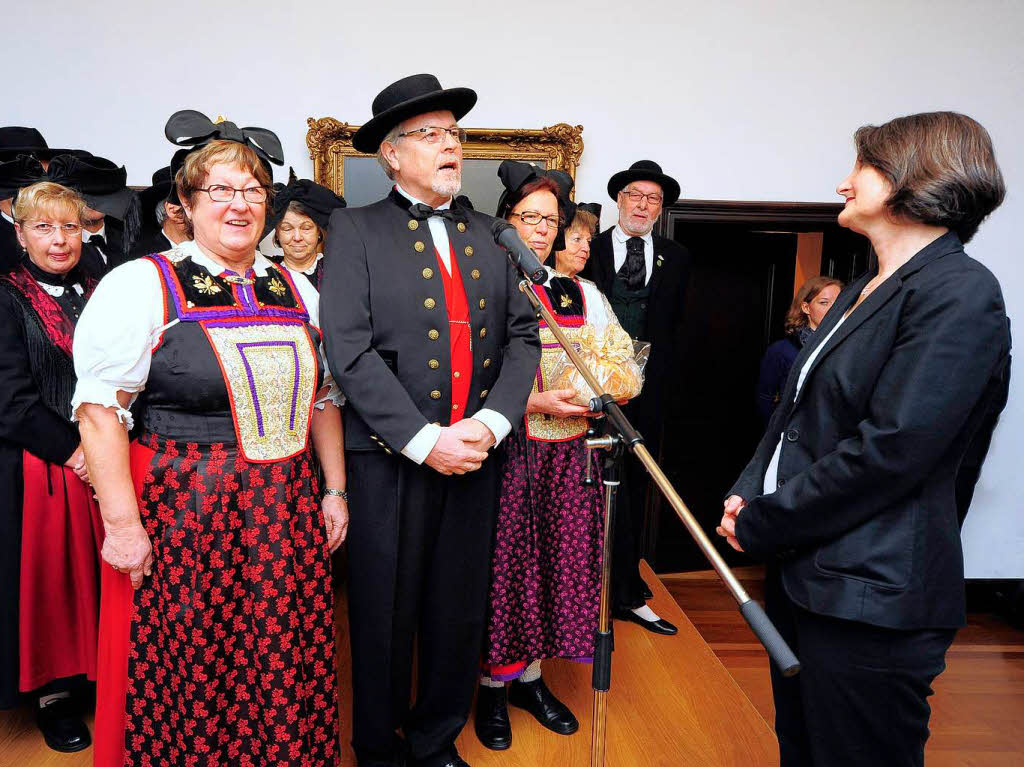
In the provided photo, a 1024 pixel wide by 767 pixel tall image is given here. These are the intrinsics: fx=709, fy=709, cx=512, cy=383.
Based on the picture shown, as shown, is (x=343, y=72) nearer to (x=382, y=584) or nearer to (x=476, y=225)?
(x=476, y=225)

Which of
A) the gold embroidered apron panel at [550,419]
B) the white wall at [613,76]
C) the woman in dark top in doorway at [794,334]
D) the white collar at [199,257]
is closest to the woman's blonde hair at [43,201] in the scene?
the white collar at [199,257]

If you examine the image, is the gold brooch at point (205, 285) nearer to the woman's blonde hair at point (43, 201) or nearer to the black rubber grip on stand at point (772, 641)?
the woman's blonde hair at point (43, 201)

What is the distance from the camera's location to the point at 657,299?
3240mm

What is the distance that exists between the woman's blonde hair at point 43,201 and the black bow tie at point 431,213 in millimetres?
1066

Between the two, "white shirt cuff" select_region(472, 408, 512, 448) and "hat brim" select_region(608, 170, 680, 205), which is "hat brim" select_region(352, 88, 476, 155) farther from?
"hat brim" select_region(608, 170, 680, 205)

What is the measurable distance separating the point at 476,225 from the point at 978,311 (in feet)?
3.89

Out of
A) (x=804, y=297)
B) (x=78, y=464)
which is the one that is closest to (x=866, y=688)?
(x=78, y=464)

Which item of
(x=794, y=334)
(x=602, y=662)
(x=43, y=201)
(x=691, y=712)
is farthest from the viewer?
(x=794, y=334)

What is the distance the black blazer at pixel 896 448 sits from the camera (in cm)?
117

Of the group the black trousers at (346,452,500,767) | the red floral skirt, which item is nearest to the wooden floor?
the black trousers at (346,452,500,767)

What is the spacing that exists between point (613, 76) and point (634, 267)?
1098 mm

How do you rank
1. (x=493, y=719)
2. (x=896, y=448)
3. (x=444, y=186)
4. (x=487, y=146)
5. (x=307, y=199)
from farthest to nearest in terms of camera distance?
(x=487, y=146) < (x=307, y=199) < (x=493, y=719) < (x=444, y=186) < (x=896, y=448)

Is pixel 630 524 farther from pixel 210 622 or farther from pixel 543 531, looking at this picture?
pixel 210 622

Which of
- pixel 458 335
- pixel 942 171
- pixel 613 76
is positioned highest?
pixel 613 76
